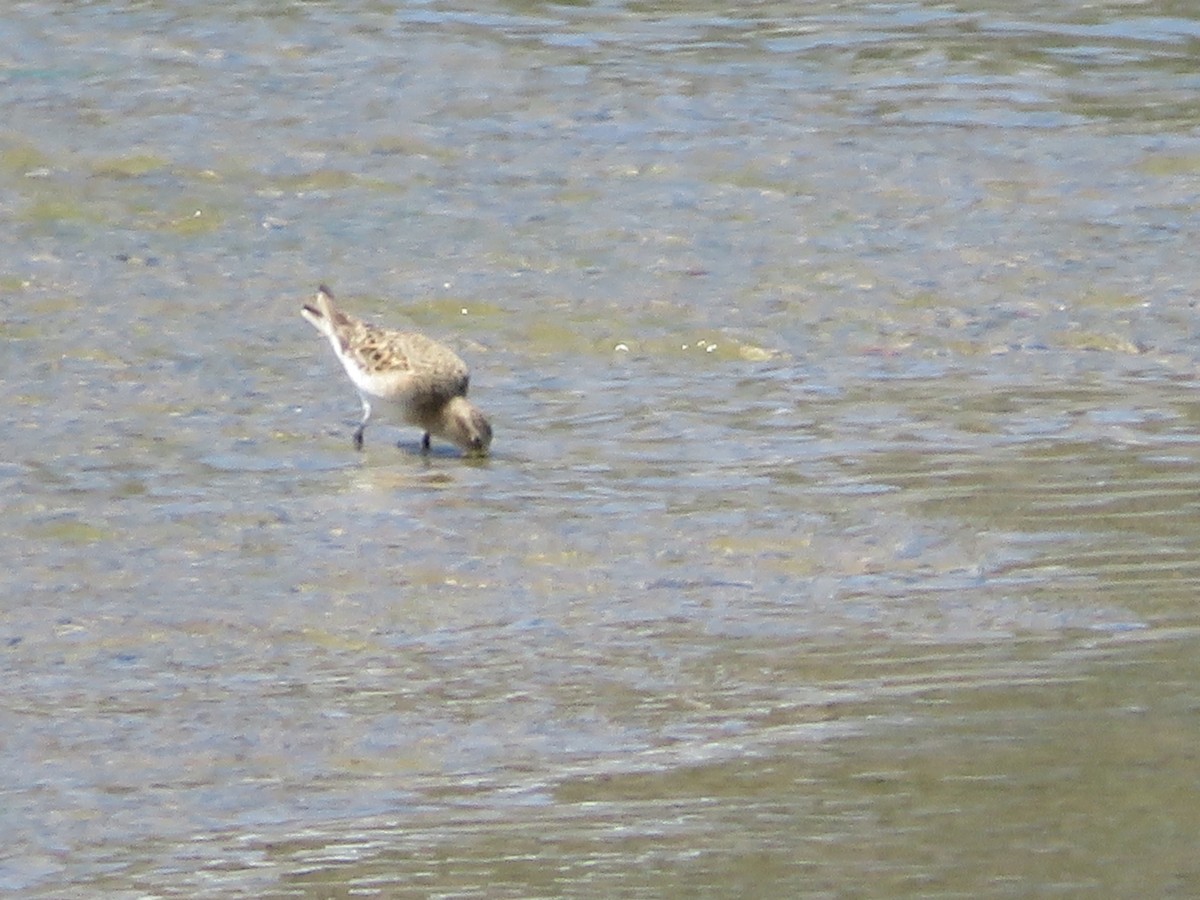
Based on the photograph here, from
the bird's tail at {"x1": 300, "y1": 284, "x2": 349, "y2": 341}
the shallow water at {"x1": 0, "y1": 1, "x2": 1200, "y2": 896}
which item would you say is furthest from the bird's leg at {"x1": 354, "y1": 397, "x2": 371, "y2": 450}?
the bird's tail at {"x1": 300, "y1": 284, "x2": 349, "y2": 341}

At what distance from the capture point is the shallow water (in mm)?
5945

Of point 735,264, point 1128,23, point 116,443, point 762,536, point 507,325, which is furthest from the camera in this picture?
point 1128,23

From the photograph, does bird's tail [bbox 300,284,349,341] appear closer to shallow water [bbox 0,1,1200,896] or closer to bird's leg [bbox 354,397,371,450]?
shallow water [bbox 0,1,1200,896]

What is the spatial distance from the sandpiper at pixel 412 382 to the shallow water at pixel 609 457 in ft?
0.64

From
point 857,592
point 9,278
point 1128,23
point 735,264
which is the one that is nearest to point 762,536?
point 857,592

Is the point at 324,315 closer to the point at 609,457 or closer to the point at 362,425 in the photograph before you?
the point at 362,425

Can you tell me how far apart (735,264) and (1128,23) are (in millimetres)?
5331

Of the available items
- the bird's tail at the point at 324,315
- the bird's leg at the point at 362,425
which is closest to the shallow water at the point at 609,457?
the bird's leg at the point at 362,425

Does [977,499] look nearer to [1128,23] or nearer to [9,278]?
[9,278]

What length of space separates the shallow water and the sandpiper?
0.19 metres

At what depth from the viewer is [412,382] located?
32.2 feet

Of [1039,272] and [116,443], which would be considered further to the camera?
[1039,272]

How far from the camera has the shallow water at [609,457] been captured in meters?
5.95

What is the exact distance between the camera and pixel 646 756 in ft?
20.8
